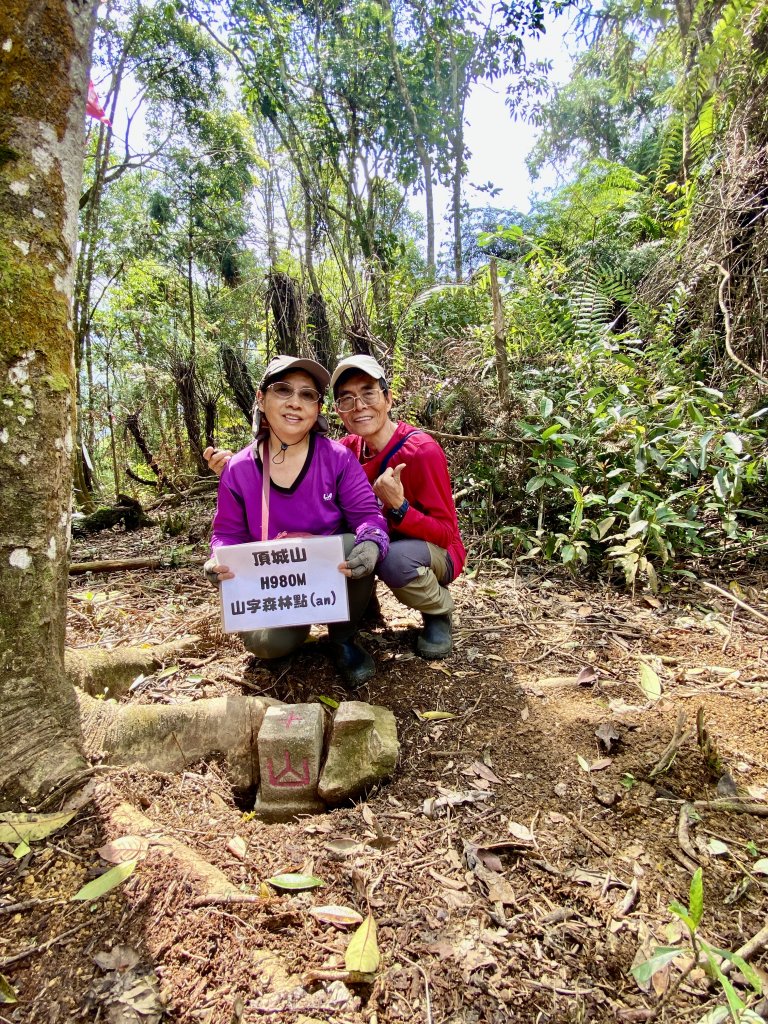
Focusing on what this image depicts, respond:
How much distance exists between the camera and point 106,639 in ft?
9.70

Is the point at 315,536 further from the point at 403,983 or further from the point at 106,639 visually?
the point at 106,639

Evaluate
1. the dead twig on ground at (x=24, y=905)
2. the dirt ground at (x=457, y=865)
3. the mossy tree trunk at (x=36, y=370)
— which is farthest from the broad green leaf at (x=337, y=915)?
the mossy tree trunk at (x=36, y=370)

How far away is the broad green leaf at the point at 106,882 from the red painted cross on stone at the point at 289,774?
1.73 ft

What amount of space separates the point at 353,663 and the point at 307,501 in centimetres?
75

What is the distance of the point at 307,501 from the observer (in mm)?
2227

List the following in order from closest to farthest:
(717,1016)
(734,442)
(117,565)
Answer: (717,1016) → (734,442) → (117,565)

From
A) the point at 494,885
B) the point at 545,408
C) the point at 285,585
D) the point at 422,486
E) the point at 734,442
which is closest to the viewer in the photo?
the point at 494,885

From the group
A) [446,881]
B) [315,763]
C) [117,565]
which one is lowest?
[446,881]

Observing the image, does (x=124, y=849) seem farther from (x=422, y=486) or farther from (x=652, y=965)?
(x=422, y=486)

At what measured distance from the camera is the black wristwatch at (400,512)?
7.71 feet

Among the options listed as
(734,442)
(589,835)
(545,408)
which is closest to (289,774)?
(589,835)

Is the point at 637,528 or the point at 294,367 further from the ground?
the point at 294,367

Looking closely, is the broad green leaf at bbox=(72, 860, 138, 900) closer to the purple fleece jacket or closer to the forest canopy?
the purple fleece jacket

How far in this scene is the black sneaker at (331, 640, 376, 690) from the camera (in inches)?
91.2
